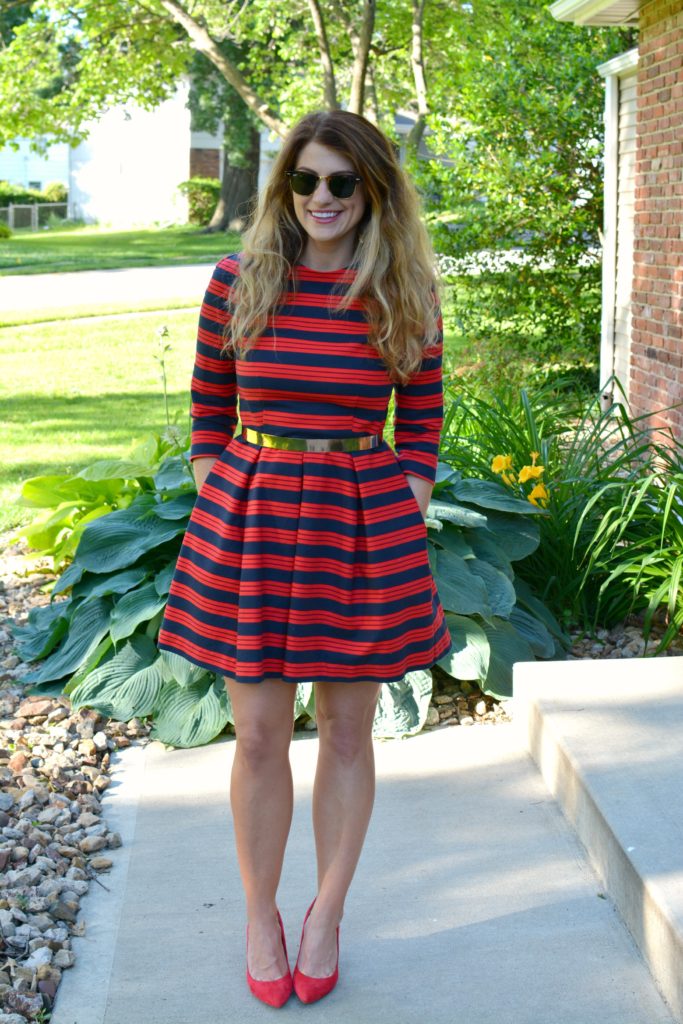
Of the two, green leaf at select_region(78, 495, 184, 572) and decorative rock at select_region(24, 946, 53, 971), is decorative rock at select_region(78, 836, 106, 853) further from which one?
green leaf at select_region(78, 495, 184, 572)

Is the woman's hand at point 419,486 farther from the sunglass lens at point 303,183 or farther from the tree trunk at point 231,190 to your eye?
the tree trunk at point 231,190

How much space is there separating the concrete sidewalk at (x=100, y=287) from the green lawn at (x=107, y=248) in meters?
1.03

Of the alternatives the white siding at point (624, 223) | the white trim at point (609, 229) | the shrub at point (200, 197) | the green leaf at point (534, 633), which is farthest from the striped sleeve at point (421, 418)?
the shrub at point (200, 197)

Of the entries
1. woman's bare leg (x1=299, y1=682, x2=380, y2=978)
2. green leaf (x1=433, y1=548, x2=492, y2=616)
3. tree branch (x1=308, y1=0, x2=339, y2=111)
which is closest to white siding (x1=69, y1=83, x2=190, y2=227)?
tree branch (x1=308, y1=0, x2=339, y2=111)

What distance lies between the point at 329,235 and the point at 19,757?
7.00 feet

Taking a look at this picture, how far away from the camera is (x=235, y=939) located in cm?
295

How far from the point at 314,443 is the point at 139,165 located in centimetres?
4070

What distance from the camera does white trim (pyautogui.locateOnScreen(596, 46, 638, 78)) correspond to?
837cm

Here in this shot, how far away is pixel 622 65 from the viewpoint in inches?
340

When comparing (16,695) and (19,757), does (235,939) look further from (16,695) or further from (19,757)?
(16,695)

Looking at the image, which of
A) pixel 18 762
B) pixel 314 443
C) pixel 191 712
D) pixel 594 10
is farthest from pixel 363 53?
pixel 314 443

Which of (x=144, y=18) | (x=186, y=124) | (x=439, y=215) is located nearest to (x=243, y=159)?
(x=186, y=124)

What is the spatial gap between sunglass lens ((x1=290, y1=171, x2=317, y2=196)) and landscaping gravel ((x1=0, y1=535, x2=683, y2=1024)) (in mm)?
1772

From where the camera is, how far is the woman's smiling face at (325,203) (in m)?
2.54
